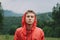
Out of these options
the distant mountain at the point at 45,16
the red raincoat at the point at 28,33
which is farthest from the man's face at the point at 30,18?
the distant mountain at the point at 45,16

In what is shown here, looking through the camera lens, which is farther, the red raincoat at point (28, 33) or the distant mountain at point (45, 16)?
the distant mountain at point (45, 16)

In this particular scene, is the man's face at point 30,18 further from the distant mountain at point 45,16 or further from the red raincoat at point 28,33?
the distant mountain at point 45,16

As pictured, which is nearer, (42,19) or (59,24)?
(42,19)

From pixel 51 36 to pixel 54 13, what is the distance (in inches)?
34.4

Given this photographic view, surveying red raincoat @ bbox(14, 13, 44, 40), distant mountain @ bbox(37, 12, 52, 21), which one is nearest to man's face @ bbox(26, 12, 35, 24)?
red raincoat @ bbox(14, 13, 44, 40)

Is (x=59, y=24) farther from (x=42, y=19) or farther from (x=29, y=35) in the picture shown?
(x=29, y=35)

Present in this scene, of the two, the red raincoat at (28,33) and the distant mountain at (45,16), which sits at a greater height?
the red raincoat at (28,33)

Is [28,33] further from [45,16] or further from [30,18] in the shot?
[45,16]

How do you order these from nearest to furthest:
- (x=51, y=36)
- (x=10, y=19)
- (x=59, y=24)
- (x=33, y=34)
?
(x=33, y=34), (x=10, y=19), (x=51, y=36), (x=59, y=24)

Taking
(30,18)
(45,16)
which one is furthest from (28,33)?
(45,16)

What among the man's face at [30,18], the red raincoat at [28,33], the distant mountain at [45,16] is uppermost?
the man's face at [30,18]

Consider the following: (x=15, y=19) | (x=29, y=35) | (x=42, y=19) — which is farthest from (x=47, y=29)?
(x=29, y=35)

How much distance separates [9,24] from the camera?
476 inches

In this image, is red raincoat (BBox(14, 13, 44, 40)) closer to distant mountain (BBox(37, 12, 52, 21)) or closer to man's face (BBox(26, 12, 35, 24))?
man's face (BBox(26, 12, 35, 24))
